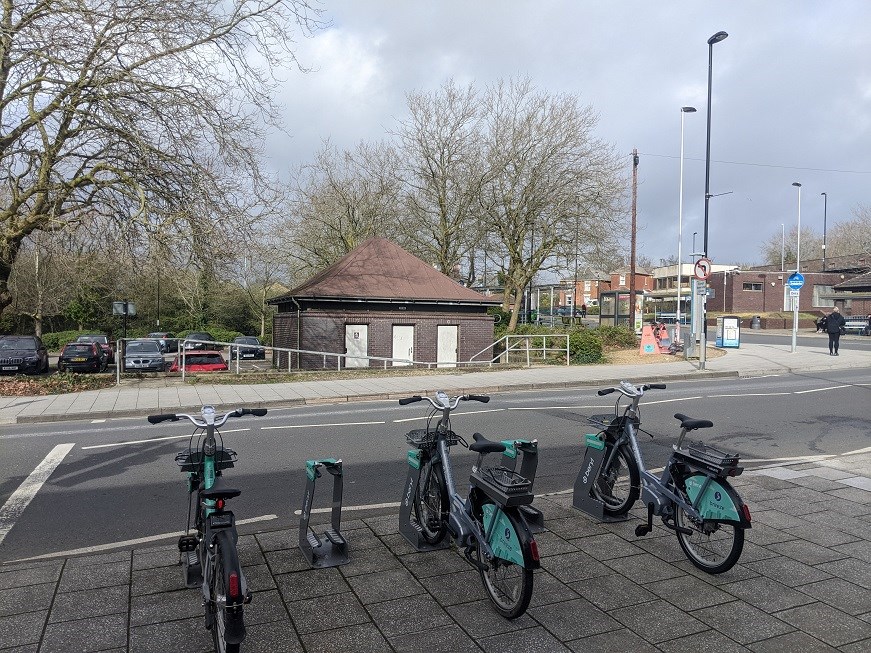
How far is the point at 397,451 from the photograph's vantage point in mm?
8602

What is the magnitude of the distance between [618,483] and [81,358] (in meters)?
27.2

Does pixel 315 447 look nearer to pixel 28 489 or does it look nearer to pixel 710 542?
pixel 28 489

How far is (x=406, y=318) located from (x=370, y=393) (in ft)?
36.8

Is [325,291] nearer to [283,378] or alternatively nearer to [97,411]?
[283,378]

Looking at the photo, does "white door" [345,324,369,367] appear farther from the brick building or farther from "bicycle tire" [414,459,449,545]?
"bicycle tire" [414,459,449,545]

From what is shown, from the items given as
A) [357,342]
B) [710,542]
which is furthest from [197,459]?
[357,342]

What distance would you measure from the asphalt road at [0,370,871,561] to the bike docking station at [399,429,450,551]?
1.01 meters

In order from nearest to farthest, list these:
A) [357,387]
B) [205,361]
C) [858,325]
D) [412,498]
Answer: [412,498] < [357,387] < [205,361] < [858,325]

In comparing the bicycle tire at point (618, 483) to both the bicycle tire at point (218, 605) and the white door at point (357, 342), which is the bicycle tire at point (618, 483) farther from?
the white door at point (357, 342)

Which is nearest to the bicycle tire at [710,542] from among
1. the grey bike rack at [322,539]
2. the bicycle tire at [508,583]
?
the bicycle tire at [508,583]

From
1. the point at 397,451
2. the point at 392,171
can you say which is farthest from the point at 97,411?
the point at 392,171

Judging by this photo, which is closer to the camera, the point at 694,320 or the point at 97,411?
the point at 97,411

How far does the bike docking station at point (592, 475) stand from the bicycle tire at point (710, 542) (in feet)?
3.11

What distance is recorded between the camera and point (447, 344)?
27.3 m
